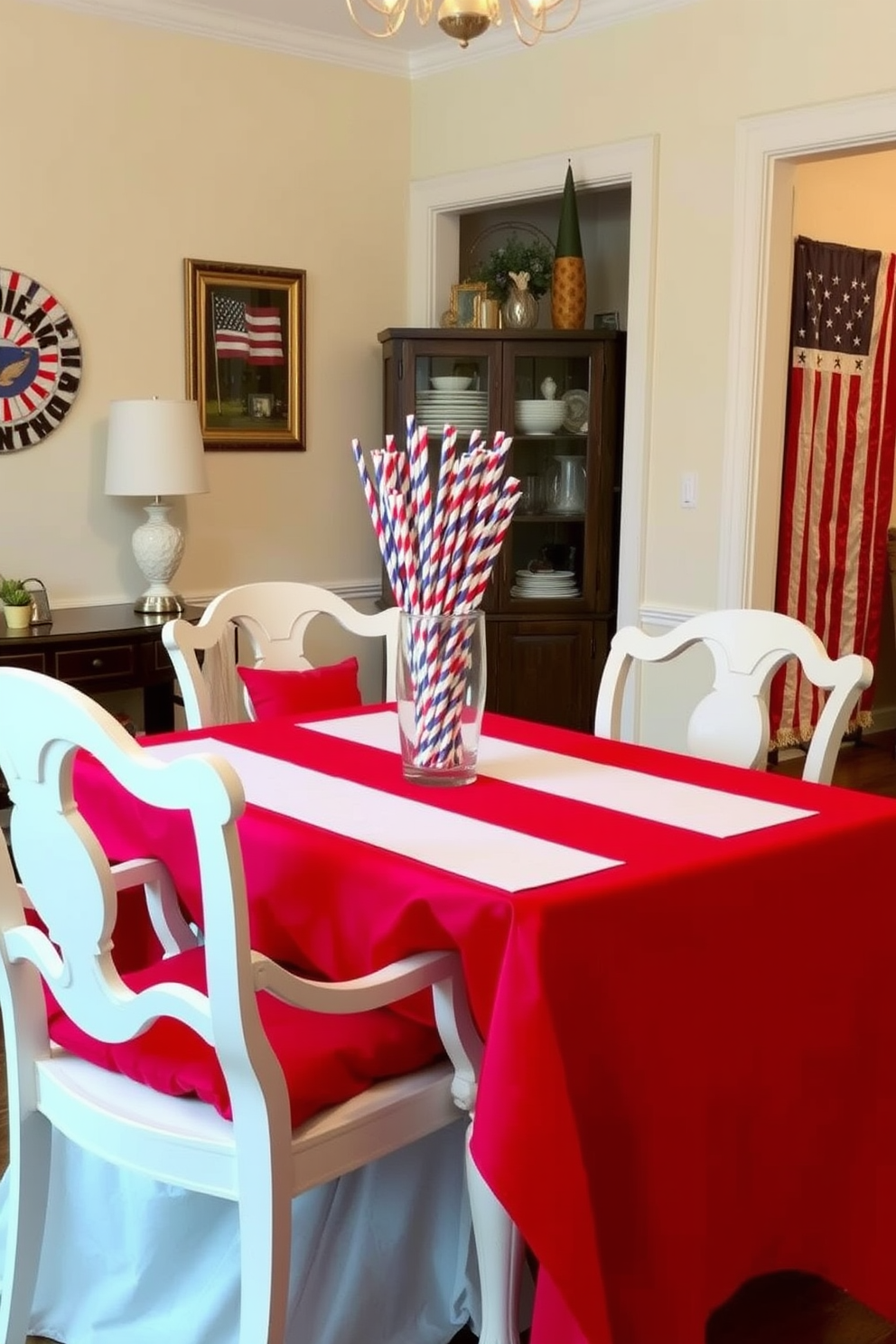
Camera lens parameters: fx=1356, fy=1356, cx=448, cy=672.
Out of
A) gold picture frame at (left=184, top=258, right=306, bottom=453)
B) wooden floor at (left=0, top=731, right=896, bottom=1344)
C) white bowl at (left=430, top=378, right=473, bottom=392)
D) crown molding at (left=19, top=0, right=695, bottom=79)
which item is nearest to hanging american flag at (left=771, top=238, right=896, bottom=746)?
crown molding at (left=19, top=0, right=695, bottom=79)

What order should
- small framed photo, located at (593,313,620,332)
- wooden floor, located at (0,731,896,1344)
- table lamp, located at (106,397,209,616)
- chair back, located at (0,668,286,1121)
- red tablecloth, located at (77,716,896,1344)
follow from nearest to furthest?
chair back, located at (0,668,286,1121) < red tablecloth, located at (77,716,896,1344) < wooden floor, located at (0,731,896,1344) < table lamp, located at (106,397,209,616) < small framed photo, located at (593,313,620,332)

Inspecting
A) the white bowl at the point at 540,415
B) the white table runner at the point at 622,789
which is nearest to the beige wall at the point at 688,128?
the white bowl at the point at 540,415

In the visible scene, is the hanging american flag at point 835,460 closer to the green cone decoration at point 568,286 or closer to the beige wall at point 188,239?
the green cone decoration at point 568,286

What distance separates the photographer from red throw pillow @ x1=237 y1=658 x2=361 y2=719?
107 inches

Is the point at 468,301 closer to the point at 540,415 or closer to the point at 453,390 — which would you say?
the point at 453,390

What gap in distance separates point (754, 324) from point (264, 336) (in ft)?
5.66

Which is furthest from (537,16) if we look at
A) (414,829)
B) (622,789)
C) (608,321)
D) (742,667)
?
(608,321)

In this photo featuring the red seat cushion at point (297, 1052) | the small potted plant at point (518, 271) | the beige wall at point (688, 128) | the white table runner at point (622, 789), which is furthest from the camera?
the small potted plant at point (518, 271)

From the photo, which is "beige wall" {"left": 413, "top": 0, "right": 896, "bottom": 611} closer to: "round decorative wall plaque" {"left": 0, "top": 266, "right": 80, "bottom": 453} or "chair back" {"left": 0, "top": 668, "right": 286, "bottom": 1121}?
"round decorative wall plaque" {"left": 0, "top": 266, "right": 80, "bottom": 453}

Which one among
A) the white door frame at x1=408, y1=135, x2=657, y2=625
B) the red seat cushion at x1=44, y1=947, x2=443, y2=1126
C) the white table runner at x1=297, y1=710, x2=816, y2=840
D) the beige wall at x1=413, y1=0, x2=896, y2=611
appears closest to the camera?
the red seat cushion at x1=44, y1=947, x2=443, y2=1126

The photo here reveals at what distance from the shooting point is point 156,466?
4184mm

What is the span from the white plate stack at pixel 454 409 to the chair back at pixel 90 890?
3.23 meters

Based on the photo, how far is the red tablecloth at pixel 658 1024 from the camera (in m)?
1.49

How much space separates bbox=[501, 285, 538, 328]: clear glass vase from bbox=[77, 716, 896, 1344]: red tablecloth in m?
3.10
